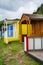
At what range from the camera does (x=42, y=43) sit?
1848cm

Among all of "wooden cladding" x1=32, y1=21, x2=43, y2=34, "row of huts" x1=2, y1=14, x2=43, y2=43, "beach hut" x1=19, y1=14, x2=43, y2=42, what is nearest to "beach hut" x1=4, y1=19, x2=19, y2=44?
"row of huts" x1=2, y1=14, x2=43, y2=43

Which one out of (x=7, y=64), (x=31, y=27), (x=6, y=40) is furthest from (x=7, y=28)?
(x=7, y=64)

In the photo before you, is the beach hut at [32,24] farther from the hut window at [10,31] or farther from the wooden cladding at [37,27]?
the hut window at [10,31]

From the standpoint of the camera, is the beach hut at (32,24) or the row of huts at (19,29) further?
the row of huts at (19,29)

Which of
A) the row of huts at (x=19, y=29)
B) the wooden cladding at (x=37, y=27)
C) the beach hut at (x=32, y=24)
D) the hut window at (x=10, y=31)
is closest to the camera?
the beach hut at (x=32, y=24)

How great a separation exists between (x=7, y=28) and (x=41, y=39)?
1164 centimetres

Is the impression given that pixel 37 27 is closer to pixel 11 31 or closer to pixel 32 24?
pixel 32 24

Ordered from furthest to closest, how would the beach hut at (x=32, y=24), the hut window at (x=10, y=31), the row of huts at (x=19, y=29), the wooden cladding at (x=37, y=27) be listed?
1. the hut window at (x=10, y=31)
2. the row of huts at (x=19, y=29)
3. the wooden cladding at (x=37, y=27)
4. the beach hut at (x=32, y=24)

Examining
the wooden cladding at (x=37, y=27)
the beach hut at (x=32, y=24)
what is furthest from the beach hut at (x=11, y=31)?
the wooden cladding at (x=37, y=27)

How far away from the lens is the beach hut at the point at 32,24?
19292mm

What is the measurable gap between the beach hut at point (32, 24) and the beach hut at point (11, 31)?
1.26 m

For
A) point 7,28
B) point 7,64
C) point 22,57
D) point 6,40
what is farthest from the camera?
point 7,28

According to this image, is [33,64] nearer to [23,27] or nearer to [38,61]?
[38,61]

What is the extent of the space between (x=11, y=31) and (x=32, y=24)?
599cm
